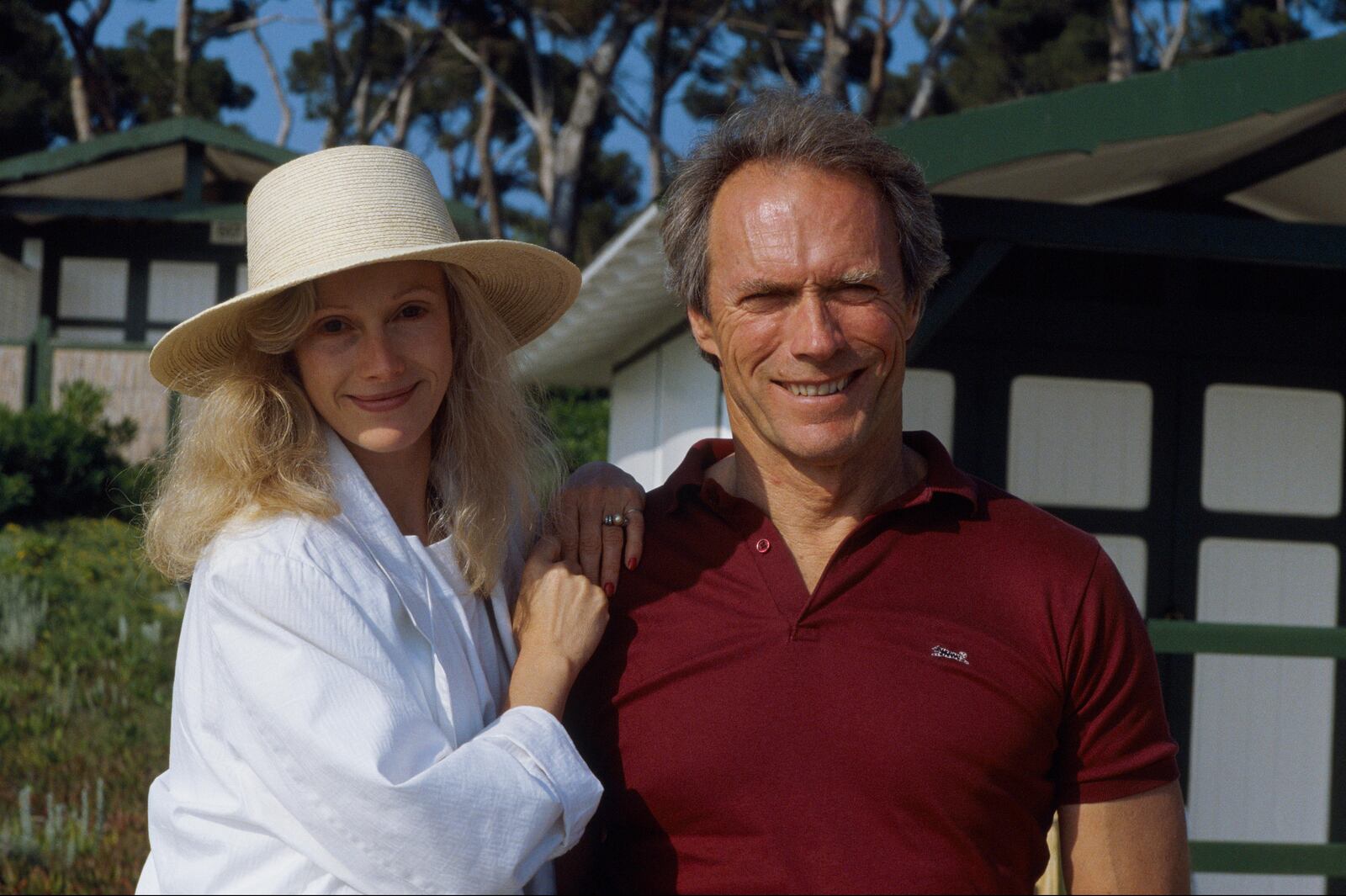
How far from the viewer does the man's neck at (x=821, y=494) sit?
8.68 ft

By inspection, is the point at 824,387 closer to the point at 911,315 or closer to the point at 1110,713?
the point at 911,315

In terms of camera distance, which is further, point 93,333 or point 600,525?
point 93,333

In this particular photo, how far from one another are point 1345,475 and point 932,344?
200 centimetres

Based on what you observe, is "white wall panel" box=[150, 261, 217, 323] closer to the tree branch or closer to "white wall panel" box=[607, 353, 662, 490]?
the tree branch

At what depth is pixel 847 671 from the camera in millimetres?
2395

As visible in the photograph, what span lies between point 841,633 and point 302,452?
0.94 m

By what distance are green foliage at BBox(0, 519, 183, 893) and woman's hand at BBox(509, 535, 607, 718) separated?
6.49 feet

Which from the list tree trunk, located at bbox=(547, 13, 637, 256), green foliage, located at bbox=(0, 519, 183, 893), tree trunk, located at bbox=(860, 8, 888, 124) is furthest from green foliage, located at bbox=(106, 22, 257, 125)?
green foliage, located at bbox=(0, 519, 183, 893)

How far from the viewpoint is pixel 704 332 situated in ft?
9.17

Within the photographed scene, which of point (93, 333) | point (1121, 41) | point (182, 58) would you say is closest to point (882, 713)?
point (93, 333)

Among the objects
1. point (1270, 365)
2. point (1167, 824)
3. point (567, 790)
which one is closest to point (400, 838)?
point (567, 790)

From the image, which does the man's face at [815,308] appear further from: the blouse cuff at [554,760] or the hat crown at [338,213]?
the blouse cuff at [554,760]

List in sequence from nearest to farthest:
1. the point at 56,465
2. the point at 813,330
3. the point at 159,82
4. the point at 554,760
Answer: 1. the point at 554,760
2. the point at 813,330
3. the point at 56,465
4. the point at 159,82

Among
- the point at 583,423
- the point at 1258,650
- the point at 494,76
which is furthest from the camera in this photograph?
the point at 494,76
